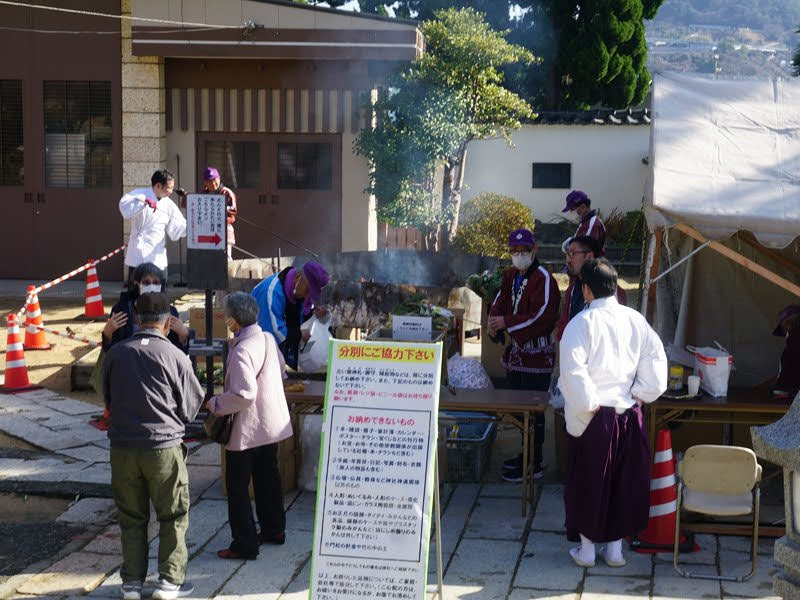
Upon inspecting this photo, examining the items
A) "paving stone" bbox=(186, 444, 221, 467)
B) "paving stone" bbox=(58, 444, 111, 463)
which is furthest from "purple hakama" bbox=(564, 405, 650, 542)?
"paving stone" bbox=(58, 444, 111, 463)

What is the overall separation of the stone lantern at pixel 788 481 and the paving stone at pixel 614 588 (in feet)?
4.96

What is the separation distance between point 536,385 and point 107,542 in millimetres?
3528

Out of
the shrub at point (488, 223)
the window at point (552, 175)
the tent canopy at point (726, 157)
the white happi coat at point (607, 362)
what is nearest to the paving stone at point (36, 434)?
the white happi coat at point (607, 362)

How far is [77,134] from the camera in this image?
56.4 feet

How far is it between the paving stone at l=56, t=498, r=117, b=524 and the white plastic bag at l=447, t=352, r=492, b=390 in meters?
2.95

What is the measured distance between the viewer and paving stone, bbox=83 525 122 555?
7172 mm

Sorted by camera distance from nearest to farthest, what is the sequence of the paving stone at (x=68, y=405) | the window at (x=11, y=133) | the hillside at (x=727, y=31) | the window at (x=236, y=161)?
the paving stone at (x=68, y=405) < the window at (x=11, y=133) < the window at (x=236, y=161) < the hillside at (x=727, y=31)

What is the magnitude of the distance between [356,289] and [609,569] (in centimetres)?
613

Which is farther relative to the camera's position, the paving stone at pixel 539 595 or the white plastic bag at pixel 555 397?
the white plastic bag at pixel 555 397

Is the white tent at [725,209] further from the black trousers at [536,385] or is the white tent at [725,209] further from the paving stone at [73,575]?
the paving stone at [73,575]

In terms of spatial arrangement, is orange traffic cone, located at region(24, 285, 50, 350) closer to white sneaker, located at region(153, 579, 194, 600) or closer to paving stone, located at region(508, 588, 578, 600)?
white sneaker, located at region(153, 579, 194, 600)

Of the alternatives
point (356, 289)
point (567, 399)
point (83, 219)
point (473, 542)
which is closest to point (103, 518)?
point (473, 542)

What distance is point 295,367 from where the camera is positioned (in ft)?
29.1

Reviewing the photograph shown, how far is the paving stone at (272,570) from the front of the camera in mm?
6441
